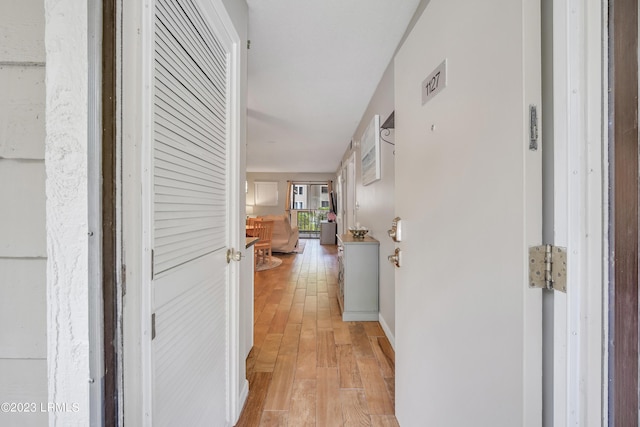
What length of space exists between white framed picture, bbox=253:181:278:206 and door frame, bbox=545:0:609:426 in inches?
341

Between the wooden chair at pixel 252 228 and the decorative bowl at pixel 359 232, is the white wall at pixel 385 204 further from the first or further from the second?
the wooden chair at pixel 252 228

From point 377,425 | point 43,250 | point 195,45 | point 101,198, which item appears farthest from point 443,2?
point 377,425

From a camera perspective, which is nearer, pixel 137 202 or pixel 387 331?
pixel 137 202

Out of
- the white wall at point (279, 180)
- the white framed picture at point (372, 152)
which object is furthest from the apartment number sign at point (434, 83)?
the white wall at point (279, 180)

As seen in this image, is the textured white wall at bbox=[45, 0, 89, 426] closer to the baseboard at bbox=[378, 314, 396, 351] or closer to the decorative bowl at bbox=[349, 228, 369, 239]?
the baseboard at bbox=[378, 314, 396, 351]

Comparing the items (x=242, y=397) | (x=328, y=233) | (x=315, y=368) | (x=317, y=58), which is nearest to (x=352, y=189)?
(x=317, y=58)

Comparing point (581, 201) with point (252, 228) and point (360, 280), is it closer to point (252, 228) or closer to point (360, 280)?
point (360, 280)

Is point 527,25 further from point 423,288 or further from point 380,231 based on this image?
point 380,231

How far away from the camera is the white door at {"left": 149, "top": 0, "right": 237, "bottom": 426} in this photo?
711 millimetres

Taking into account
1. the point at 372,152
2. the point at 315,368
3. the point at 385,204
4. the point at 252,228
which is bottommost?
the point at 315,368

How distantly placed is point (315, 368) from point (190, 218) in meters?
1.46

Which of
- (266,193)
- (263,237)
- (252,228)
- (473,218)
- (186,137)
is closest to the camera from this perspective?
(473,218)

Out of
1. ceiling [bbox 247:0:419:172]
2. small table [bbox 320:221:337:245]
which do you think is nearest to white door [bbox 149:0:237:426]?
ceiling [bbox 247:0:419:172]

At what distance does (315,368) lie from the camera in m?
1.80
